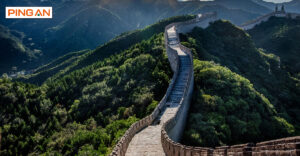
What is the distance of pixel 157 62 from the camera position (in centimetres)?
3419

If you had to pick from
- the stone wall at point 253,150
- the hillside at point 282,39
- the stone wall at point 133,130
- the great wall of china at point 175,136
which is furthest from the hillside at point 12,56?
the stone wall at point 253,150

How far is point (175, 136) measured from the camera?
688 inches

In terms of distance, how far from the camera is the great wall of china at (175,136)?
6.04 metres

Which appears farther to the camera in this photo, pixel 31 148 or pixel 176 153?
pixel 31 148

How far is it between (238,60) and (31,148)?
40282mm

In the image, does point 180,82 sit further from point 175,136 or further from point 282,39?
point 282,39

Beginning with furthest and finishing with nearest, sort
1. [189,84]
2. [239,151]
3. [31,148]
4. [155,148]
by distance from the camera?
1. [31,148]
2. [189,84]
3. [155,148]
4. [239,151]

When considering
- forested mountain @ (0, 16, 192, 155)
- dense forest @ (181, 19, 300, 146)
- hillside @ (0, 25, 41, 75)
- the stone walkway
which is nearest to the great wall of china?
the stone walkway

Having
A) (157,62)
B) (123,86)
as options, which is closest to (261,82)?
(157,62)

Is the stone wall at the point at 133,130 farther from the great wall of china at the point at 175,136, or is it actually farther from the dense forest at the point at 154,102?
the dense forest at the point at 154,102

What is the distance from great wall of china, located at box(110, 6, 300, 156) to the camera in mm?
6043

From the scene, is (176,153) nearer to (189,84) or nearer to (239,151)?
(239,151)

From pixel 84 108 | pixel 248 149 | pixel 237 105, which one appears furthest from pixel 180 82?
pixel 248 149

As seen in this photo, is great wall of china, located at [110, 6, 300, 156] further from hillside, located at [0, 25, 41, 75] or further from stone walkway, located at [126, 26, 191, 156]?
hillside, located at [0, 25, 41, 75]
